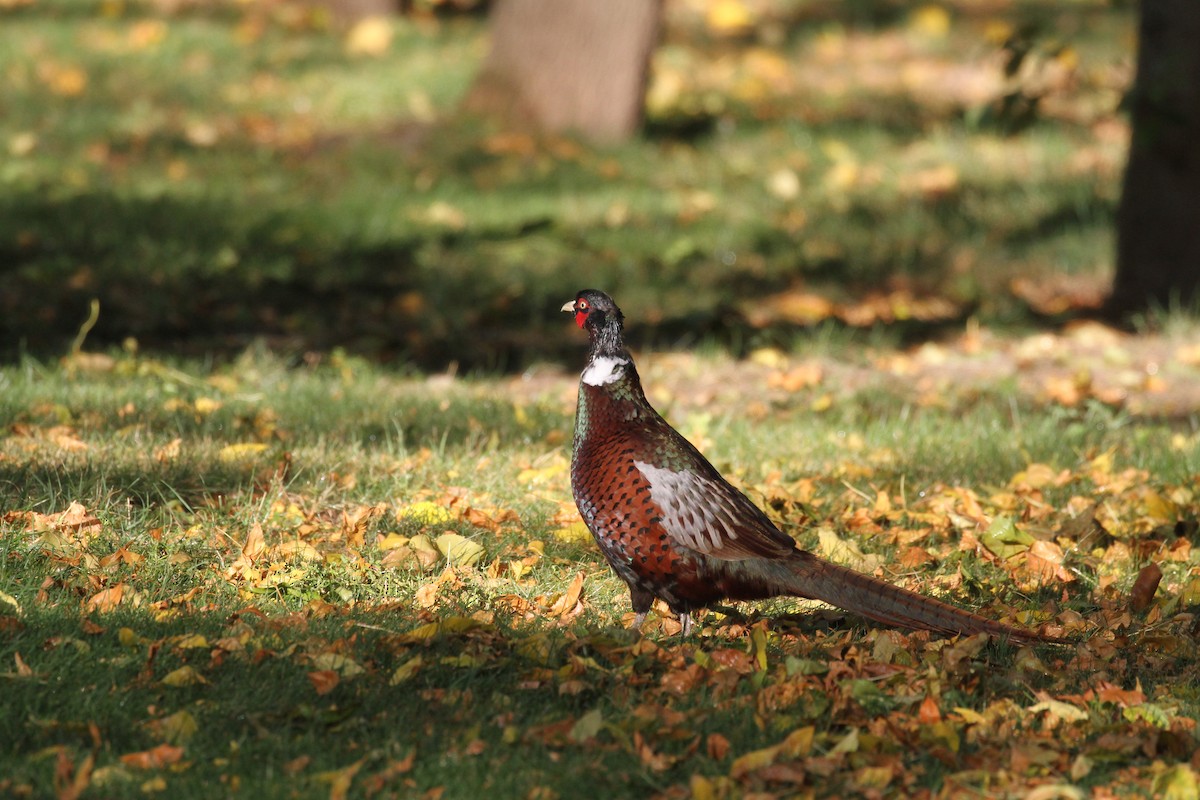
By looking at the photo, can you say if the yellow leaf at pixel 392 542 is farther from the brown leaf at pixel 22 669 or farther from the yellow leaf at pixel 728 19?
the yellow leaf at pixel 728 19

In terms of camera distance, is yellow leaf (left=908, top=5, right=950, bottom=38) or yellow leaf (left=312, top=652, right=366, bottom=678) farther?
yellow leaf (left=908, top=5, right=950, bottom=38)

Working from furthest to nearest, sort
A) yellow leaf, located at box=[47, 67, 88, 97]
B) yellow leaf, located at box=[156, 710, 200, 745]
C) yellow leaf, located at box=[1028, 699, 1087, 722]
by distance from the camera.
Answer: yellow leaf, located at box=[47, 67, 88, 97] → yellow leaf, located at box=[1028, 699, 1087, 722] → yellow leaf, located at box=[156, 710, 200, 745]

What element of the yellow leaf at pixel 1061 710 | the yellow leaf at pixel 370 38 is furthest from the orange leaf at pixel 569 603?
the yellow leaf at pixel 370 38

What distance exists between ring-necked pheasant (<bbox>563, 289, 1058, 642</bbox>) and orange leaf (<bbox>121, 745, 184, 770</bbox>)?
1187mm

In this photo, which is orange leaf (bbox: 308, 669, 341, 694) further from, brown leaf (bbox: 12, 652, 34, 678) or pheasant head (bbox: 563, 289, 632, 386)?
pheasant head (bbox: 563, 289, 632, 386)

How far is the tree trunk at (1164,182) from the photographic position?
793 cm

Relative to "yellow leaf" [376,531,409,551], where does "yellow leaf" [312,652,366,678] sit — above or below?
above

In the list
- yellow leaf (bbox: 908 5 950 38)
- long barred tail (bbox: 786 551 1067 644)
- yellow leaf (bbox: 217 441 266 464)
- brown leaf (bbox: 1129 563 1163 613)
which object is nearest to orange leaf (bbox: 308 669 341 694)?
long barred tail (bbox: 786 551 1067 644)

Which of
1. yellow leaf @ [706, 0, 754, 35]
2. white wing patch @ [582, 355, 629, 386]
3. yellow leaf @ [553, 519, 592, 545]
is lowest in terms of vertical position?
yellow leaf @ [553, 519, 592, 545]

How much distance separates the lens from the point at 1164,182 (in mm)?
8164

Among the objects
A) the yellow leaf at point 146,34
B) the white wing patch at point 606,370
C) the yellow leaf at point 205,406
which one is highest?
the yellow leaf at point 146,34

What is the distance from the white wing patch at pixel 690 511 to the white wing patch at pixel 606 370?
0.26 metres

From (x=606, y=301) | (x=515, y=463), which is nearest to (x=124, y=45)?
(x=515, y=463)

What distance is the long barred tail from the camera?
362 cm
